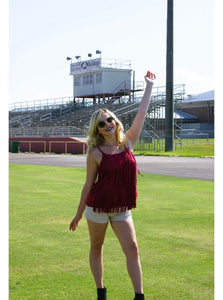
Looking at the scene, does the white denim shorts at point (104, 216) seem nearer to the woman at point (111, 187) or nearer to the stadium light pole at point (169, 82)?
the woman at point (111, 187)

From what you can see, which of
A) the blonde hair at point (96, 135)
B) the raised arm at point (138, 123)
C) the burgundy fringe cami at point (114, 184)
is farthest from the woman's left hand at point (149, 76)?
the burgundy fringe cami at point (114, 184)

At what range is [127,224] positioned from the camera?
4.49 m

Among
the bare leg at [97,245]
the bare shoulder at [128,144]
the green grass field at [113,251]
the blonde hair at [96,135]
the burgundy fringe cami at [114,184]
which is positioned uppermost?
the blonde hair at [96,135]

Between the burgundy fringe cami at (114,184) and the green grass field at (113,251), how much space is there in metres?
1.30

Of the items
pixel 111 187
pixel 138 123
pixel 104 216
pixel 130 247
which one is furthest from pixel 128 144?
pixel 130 247

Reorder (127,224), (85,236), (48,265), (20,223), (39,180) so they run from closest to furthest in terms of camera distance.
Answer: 1. (127,224)
2. (48,265)
3. (85,236)
4. (20,223)
5. (39,180)

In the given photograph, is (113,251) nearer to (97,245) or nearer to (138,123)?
(97,245)

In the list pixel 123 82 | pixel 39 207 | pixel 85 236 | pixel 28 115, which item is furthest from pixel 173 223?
pixel 28 115

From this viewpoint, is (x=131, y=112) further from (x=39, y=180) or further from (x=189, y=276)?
(x=189, y=276)

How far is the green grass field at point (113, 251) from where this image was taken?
549 cm

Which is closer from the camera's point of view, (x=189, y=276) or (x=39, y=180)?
(x=189, y=276)

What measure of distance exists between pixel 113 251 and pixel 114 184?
2.94 metres

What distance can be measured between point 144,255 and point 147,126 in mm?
38303
